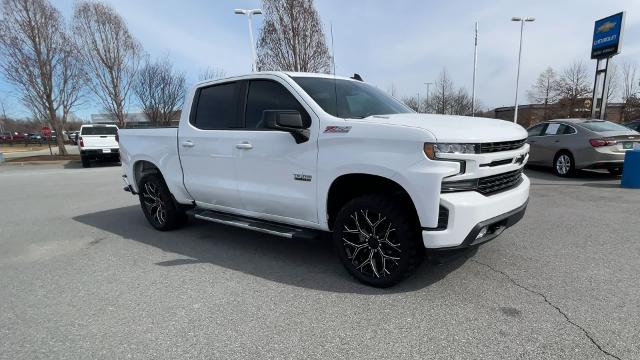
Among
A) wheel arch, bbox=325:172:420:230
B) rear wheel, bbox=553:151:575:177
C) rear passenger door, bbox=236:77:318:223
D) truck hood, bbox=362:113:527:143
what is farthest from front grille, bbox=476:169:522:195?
rear wheel, bbox=553:151:575:177

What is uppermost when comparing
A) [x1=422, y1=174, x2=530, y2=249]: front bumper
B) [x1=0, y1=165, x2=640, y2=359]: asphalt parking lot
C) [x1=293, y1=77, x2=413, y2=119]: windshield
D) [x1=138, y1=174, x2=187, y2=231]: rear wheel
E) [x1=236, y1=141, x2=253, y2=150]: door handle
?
[x1=293, y1=77, x2=413, y2=119]: windshield

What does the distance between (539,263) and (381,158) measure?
2.17 meters

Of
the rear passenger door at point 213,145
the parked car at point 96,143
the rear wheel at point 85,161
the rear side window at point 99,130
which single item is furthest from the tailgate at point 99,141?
the rear passenger door at point 213,145


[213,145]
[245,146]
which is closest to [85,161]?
[213,145]

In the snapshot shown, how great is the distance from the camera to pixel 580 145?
28.8 ft

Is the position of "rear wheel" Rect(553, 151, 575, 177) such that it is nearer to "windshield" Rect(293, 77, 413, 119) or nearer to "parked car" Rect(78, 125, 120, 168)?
"windshield" Rect(293, 77, 413, 119)

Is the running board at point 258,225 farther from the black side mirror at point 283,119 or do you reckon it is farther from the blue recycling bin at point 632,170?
the blue recycling bin at point 632,170

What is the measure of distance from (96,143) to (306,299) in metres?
17.5

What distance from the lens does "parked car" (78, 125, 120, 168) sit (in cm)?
1709

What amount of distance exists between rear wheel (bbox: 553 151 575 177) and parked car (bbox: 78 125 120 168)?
56.2 feet

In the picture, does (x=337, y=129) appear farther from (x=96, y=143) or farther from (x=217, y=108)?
(x=96, y=143)

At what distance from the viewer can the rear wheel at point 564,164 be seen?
29.9ft

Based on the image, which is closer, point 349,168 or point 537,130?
point 349,168

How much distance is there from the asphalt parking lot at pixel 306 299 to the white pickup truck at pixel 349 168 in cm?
41
